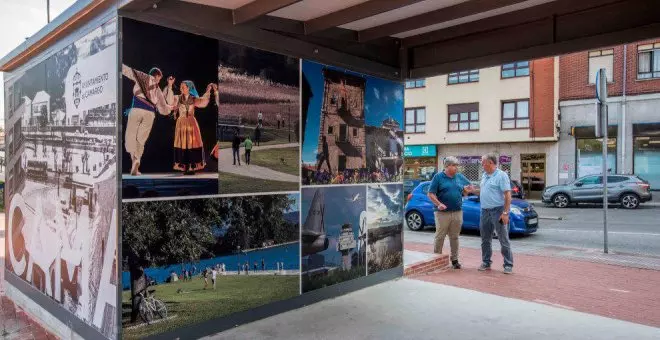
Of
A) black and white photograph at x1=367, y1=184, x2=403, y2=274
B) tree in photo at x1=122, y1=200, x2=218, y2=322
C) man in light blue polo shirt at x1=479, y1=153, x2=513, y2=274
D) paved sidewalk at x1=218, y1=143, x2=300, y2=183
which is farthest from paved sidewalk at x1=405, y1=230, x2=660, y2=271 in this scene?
tree in photo at x1=122, y1=200, x2=218, y2=322

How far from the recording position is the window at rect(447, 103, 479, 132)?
2855 cm

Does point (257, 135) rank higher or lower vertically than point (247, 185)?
higher

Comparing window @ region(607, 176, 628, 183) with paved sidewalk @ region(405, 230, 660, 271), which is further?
window @ region(607, 176, 628, 183)

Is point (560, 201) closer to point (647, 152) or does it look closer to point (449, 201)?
point (647, 152)

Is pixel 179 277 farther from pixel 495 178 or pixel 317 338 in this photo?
pixel 495 178

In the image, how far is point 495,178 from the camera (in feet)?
24.5

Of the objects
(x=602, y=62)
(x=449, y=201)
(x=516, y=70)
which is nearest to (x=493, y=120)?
(x=516, y=70)

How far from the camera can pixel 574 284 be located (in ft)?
22.7

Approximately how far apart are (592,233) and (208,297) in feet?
38.9

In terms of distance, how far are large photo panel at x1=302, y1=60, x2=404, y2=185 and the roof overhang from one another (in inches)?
7.8

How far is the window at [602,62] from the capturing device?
81.3 ft

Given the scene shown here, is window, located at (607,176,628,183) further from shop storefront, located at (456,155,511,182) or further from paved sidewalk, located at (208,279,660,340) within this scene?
paved sidewalk, located at (208,279,660,340)

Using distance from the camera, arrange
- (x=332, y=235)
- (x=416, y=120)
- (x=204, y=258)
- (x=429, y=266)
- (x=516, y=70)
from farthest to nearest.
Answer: (x=416, y=120), (x=516, y=70), (x=429, y=266), (x=332, y=235), (x=204, y=258)

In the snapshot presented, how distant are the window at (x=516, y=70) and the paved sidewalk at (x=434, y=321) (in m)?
24.0
